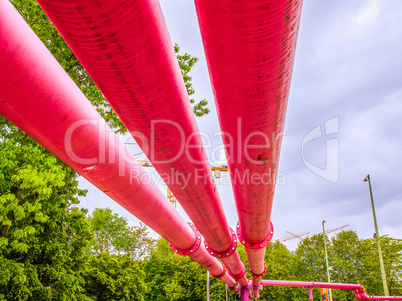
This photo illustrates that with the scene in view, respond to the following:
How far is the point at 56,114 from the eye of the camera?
132cm

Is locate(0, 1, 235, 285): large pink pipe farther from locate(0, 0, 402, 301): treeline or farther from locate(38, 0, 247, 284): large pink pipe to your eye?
locate(0, 0, 402, 301): treeline

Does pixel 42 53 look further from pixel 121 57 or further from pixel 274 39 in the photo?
pixel 274 39

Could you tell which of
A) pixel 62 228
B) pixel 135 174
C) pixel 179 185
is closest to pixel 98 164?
pixel 135 174

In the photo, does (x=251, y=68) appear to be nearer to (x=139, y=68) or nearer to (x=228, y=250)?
(x=139, y=68)

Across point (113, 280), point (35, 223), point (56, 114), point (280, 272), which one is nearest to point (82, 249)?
point (35, 223)

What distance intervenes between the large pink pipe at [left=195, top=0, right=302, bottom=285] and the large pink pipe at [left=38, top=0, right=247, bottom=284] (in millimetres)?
175

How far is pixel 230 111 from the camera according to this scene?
1.59m

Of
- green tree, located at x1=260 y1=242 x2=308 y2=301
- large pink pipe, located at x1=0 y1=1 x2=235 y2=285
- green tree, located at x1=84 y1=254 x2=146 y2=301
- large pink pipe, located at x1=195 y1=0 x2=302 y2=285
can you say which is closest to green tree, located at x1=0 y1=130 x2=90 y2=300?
large pink pipe, located at x1=0 y1=1 x2=235 y2=285

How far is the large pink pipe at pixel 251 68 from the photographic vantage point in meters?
1.03

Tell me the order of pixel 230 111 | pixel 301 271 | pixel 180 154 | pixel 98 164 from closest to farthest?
pixel 230 111, pixel 98 164, pixel 180 154, pixel 301 271

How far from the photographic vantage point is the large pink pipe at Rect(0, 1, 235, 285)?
41.1 inches

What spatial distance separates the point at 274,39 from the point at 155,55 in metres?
0.44

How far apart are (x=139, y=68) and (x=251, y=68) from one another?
44 cm

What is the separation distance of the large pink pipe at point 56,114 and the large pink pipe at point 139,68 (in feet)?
0.38
